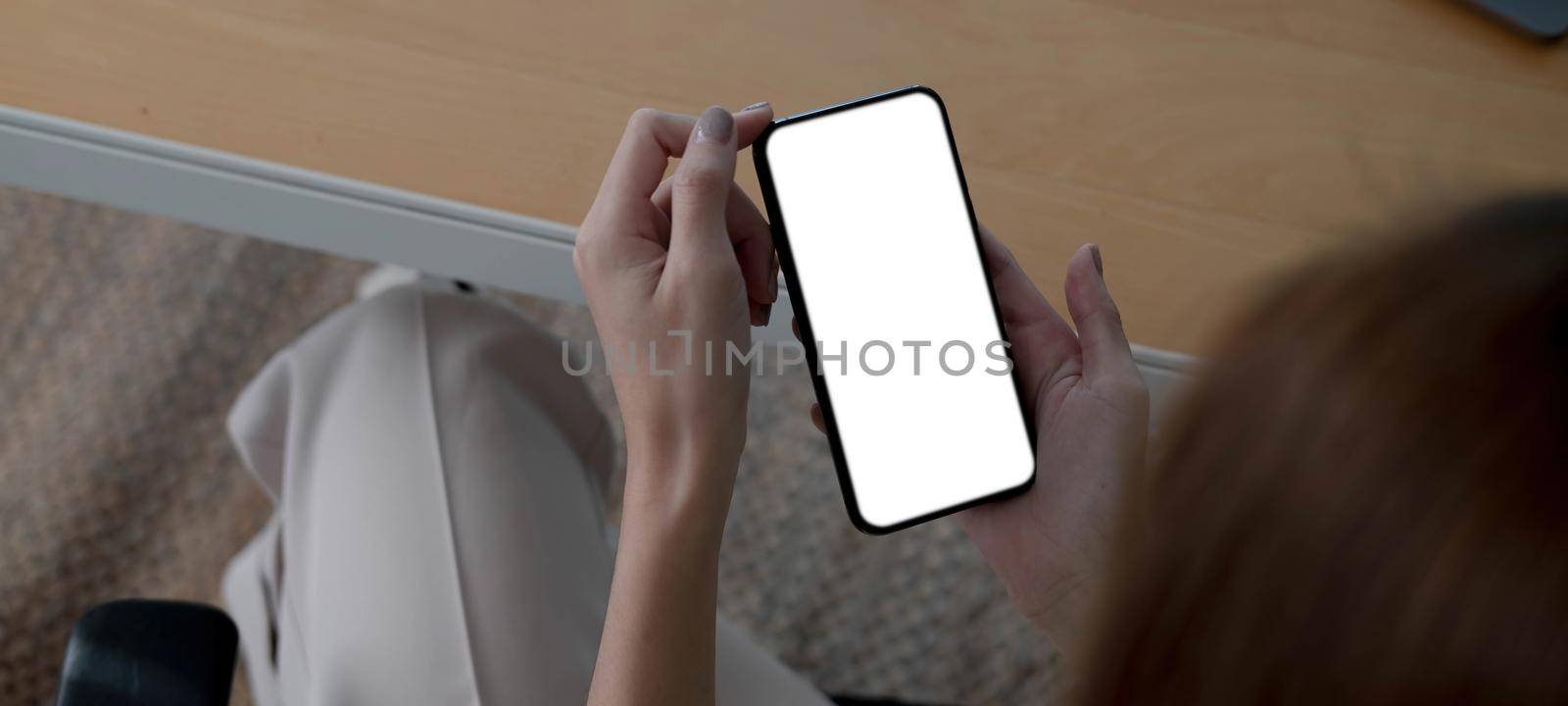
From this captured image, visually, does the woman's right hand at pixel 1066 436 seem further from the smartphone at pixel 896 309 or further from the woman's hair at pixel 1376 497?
the woman's hair at pixel 1376 497

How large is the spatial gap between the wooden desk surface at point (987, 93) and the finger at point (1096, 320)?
3 cm

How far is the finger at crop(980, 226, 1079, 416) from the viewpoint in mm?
553

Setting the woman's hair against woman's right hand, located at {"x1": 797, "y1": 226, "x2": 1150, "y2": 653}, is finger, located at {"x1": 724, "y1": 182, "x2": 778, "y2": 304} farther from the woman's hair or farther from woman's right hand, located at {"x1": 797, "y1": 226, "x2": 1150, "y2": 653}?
the woman's hair

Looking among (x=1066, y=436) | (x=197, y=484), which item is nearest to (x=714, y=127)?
(x=1066, y=436)

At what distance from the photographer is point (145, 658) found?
1.53 feet

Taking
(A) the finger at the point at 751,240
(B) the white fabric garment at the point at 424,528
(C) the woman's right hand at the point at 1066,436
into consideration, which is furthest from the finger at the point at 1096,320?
(B) the white fabric garment at the point at 424,528

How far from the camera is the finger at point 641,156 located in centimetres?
49

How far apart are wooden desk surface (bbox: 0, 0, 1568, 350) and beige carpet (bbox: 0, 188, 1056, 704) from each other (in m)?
0.53

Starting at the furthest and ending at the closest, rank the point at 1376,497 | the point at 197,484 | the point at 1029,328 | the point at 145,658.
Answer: the point at 197,484, the point at 1029,328, the point at 145,658, the point at 1376,497

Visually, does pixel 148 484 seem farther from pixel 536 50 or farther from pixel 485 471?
pixel 536 50

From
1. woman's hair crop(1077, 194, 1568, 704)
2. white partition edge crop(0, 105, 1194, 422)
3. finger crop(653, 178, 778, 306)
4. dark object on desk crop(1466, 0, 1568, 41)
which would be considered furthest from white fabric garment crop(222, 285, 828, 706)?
dark object on desk crop(1466, 0, 1568, 41)

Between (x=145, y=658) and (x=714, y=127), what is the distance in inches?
13.9

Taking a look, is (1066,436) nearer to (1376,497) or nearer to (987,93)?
(987,93)

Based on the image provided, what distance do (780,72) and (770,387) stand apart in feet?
1.78
